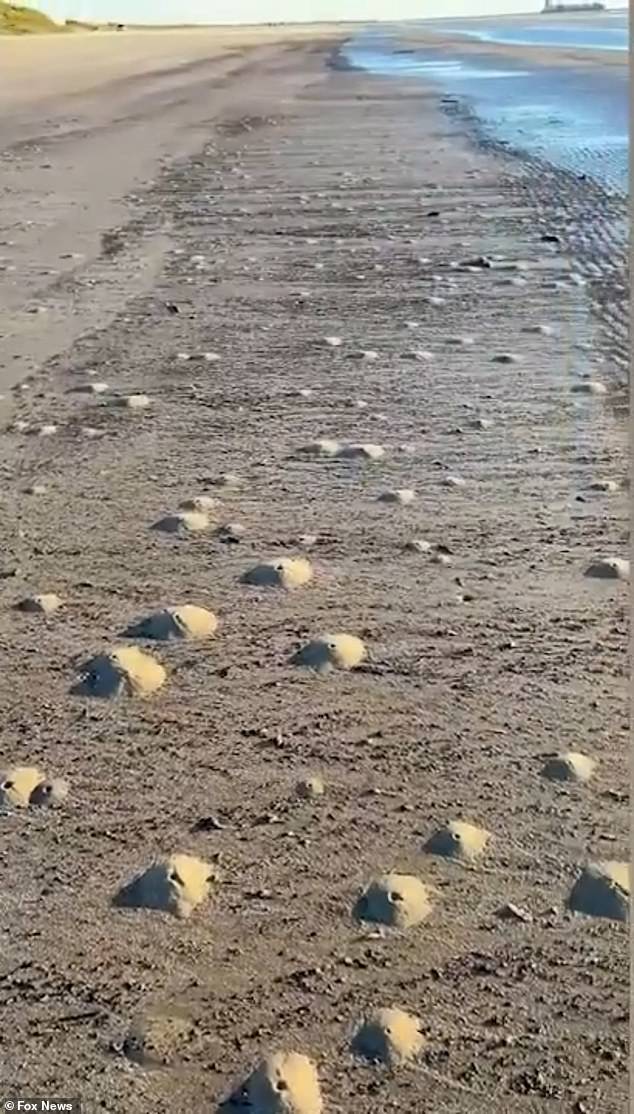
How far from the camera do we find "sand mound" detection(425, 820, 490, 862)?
6.74 ft

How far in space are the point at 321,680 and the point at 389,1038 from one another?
1.03 metres

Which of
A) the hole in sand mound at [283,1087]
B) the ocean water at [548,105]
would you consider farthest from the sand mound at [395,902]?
the ocean water at [548,105]

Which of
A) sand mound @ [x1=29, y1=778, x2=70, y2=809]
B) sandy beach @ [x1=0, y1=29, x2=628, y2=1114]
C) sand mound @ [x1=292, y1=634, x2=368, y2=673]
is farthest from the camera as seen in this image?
sand mound @ [x1=292, y1=634, x2=368, y2=673]

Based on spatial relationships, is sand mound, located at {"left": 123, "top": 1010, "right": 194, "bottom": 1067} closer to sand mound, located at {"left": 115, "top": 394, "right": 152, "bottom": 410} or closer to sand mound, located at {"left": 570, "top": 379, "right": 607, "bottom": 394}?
sand mound, located at {"left": 115, "top": 394, "right": 152, "bottom": 410}

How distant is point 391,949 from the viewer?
184cm

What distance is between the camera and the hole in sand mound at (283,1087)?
5.16 feet

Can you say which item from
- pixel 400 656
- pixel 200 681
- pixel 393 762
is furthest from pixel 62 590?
pixel 393 762

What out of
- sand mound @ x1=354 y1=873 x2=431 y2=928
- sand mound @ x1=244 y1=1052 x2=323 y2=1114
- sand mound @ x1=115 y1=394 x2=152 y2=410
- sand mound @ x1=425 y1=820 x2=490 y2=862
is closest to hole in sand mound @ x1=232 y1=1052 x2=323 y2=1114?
sand mound @ x1=244 y1=1052 x2=323 y2=1114

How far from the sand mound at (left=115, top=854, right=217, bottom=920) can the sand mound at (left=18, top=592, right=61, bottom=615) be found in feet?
3.41

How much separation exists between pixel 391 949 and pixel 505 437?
2.42 meters

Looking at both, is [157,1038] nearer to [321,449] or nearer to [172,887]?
[172,887]

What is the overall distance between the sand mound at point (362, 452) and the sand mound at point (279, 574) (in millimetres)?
822

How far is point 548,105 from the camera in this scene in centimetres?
1800

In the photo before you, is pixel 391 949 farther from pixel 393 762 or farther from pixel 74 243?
pixel 74 243
